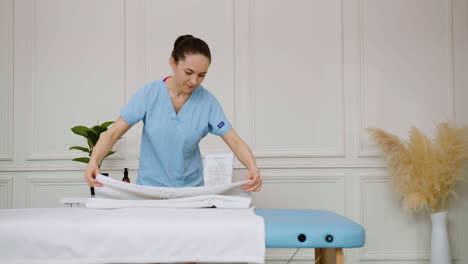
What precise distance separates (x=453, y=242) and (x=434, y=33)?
1384mm

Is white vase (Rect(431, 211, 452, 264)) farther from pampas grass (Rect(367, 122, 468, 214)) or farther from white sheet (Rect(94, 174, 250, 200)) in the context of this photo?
white sheet (Rect(94, 174, 250, 200))

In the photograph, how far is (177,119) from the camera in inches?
85.6

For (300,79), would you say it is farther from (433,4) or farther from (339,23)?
(433,4)

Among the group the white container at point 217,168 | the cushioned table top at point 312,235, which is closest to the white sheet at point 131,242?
the cushioned table top at point 312,235

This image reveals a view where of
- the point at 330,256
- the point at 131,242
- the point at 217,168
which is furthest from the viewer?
the point at 217,168

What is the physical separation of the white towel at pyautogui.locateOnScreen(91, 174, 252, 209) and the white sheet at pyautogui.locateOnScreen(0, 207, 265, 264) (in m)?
0.31

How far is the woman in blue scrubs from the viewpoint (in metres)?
2.07

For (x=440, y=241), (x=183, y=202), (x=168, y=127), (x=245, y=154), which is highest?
(x=168, y=127)

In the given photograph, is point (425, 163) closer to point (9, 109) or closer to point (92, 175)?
point (92, 175)

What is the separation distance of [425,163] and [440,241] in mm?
476

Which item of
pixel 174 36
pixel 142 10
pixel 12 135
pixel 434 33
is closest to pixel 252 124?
pixel 174 36

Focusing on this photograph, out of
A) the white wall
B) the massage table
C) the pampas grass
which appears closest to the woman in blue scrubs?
the massage table

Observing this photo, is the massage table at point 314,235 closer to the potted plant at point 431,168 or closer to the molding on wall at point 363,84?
the potted plant at point 431,168

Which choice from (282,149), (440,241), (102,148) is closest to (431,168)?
(440,241)
